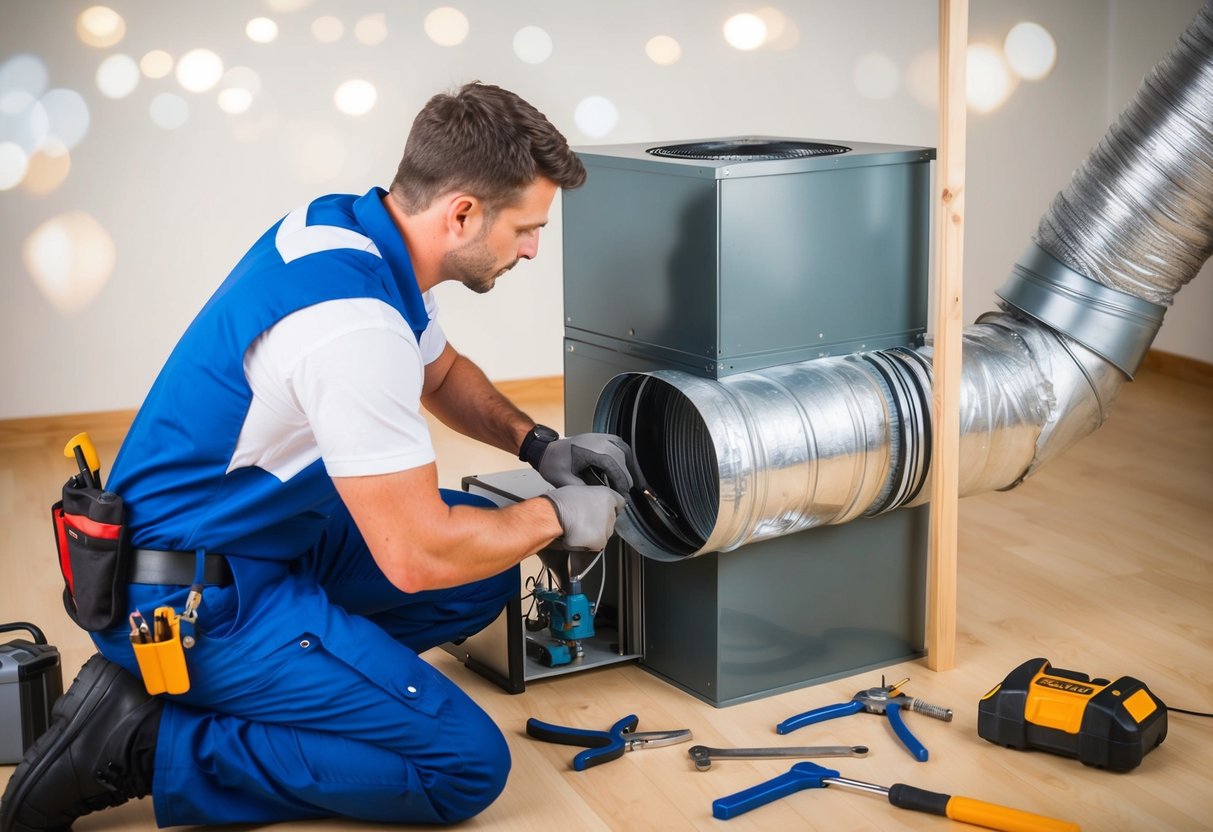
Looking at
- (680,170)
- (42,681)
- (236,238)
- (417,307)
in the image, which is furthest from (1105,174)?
(236,238)

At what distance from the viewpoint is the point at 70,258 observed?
13.8 ft

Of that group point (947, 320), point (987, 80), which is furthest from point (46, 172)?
point (987, 80)

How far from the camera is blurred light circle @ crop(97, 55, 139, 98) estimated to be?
162 inches

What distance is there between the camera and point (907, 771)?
7.13 feet

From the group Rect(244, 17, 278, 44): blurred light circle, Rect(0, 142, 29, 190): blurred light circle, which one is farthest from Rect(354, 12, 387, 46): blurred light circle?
Rect(0, 142, 29, 190): blurred light circle

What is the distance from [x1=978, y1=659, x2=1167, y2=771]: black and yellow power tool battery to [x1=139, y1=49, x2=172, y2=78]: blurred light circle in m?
3.16

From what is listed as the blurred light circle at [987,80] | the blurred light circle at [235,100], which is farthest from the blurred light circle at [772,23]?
the blurred light circle at [235,100]

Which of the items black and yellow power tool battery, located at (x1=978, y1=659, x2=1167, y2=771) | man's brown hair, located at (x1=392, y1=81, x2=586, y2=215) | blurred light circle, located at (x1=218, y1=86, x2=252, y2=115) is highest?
blurred light circle, located at (x1=218, y1=86, x2=252, y2=115)

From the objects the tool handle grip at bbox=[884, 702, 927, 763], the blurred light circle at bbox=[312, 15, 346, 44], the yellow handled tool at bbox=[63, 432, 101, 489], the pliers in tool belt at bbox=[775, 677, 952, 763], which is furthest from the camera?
the blurred light circle at bbox=[312, 15, 346, 44]

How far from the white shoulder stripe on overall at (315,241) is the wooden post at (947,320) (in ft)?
3.34

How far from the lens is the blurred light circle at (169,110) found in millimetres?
4184

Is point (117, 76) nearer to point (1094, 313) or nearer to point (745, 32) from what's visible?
point (745, 32)

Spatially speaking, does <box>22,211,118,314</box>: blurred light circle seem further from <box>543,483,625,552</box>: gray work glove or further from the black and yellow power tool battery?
the black and yellow power tool battery

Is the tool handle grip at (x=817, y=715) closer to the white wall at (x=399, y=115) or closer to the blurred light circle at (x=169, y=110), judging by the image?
the white wall at (x=399, y=115)
